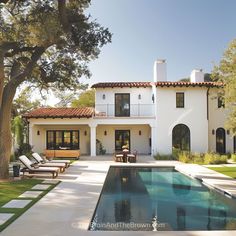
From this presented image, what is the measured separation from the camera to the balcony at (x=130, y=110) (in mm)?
27344

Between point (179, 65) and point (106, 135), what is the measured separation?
8354 mm

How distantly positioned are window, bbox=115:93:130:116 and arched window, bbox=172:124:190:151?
13.8 feet

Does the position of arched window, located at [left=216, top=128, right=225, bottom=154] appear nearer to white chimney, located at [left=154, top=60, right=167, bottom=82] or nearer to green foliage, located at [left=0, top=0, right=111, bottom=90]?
white chimney, located at [left=154, top=60, right=167, bottom=82]

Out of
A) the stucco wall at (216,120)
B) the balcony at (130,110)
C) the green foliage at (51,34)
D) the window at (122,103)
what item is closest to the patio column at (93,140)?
the balcony at (130,110)

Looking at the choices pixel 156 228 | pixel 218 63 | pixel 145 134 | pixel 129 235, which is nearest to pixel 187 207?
pixel 156 228

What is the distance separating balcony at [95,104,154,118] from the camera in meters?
27.3

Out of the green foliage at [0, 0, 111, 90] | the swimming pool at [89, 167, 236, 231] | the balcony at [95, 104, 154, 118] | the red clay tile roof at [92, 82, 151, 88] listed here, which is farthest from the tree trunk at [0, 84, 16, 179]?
the red clay tile roof at [92, 82, 151, 88]

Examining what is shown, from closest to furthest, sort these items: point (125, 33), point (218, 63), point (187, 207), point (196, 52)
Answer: point (187, 207) < point (218, 63) < point (125, 33) < point (196, 52)

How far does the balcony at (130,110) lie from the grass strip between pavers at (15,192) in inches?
539

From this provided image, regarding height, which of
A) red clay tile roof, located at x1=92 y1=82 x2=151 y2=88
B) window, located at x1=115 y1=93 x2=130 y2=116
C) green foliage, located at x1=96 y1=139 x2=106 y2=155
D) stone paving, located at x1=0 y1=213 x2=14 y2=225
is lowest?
stone paving, located at x1=0 y1=213 x2=14 y2=225

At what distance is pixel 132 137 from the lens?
2922cm

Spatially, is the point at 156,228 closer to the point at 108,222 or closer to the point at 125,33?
the point at 108,222

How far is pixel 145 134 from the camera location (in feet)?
95.7

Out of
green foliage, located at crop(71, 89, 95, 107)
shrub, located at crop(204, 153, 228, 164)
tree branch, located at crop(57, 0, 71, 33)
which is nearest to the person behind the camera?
tree branch, located at crop(57, 0, 71, 33)
